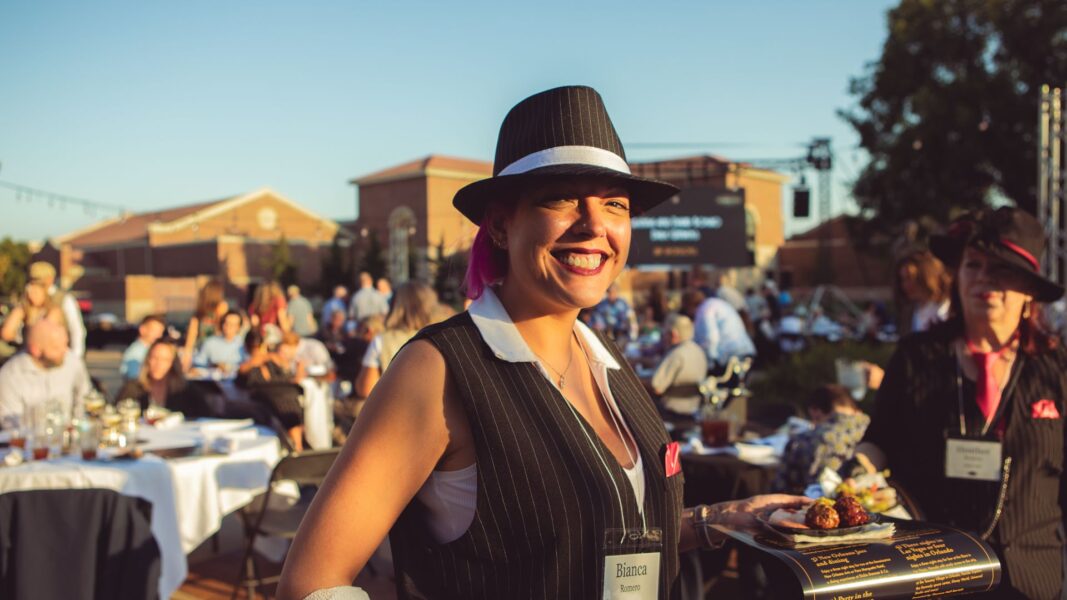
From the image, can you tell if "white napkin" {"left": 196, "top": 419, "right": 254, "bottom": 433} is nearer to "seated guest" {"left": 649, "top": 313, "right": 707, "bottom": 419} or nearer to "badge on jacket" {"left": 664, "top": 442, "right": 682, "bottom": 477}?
"seated guest" {"left": 649, "top": 313, "right": 707, "bottom": 419}

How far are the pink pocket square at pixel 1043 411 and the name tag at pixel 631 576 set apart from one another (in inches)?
58.0

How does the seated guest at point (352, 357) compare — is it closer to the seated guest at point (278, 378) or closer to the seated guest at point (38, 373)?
the seated guest at point (278, 378)

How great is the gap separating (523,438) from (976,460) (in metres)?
1.54

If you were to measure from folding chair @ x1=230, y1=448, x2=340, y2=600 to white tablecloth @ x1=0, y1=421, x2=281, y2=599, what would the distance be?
151 mm

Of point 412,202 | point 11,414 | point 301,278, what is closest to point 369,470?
point 11,414

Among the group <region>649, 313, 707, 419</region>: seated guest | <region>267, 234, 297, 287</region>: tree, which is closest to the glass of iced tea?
<region>649, 313, 707, 419</region>: seated guest

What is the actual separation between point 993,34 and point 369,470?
2661 cm

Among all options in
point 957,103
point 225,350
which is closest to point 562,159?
point 225,350

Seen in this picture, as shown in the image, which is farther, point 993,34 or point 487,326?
point 993,34

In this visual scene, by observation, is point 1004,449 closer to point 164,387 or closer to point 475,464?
point 475,464

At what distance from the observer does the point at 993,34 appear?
23.3 metres

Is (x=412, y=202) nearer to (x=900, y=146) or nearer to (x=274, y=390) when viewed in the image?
(x=900, y=146)

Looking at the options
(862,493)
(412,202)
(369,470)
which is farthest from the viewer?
(412,202)

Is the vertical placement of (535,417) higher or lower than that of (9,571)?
higher
